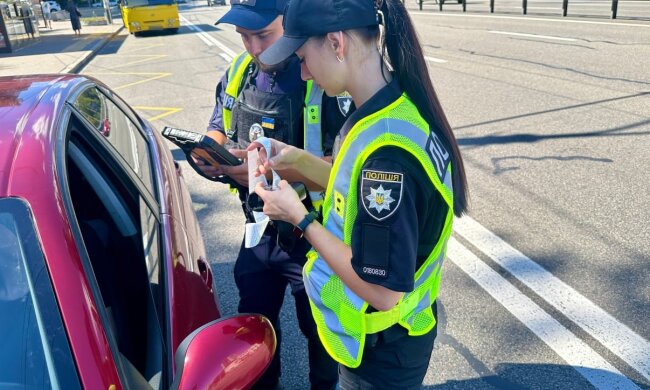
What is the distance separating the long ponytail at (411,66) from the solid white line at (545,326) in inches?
Result: 63.6

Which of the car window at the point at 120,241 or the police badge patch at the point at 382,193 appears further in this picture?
the car window at the point at 120,241

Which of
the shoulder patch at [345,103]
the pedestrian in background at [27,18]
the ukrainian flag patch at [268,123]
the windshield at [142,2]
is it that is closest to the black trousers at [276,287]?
the ukrainian flag patch at [268,123]

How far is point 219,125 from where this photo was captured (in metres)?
2.68

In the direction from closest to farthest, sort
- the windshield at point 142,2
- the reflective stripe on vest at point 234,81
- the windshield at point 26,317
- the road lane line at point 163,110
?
the windshield at point 26,317, the reflective stripe on vest at point 234,81, the road lane line at point 163,110, the windshield at point 142,2

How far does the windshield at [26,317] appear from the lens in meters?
1.23

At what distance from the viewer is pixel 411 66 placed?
4.83 feet

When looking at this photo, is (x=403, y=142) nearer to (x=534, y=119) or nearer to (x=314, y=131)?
(x=314, y=131)

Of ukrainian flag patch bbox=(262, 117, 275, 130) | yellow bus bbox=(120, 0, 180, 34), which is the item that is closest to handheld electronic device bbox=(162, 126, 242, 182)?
ukrainian flag patch bbox=(262, 117, 275, 130)

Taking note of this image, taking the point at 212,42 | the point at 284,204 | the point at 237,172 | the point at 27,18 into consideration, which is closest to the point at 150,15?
the point at 27,18

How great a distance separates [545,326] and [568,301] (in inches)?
11.6

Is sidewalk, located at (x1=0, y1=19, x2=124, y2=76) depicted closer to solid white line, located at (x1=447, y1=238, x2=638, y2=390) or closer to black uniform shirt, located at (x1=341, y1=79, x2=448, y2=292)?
solid white line, located at (x1=447, y1=238, x2=638, y2=390)

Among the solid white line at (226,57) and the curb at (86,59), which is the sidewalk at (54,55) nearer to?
the curb at (86,59)

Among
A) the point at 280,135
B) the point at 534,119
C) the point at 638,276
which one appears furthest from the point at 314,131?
the point at 534,119

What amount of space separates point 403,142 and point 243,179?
1039 millimetres
